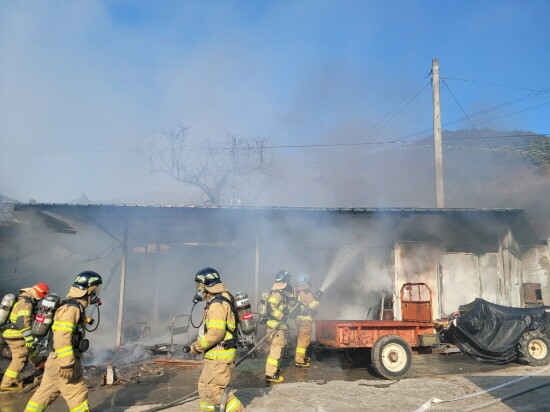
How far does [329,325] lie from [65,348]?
17.5 feet

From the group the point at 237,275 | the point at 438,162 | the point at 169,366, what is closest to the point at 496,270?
the point at 438,162

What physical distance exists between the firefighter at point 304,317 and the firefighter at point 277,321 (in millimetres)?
323

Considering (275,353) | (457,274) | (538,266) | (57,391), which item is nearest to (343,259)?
(457,274)

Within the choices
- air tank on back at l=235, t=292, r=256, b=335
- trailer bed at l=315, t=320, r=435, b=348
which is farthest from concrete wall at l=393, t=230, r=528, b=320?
air tank on back at l=235, t=292, r=256, b=335

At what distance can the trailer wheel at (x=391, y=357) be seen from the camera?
23.2ft

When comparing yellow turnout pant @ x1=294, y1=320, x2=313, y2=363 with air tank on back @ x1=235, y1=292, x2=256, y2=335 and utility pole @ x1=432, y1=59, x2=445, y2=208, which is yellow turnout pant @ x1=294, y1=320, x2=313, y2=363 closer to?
air tank on back @ x1=235, y1=292, x2=256, y2=335

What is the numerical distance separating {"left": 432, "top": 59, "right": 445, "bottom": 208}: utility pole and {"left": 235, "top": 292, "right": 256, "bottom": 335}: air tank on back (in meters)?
10.6

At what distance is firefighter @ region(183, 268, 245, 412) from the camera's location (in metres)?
4.34

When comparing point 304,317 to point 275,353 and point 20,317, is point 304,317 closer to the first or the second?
point 275,353

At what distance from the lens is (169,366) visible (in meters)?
8.35

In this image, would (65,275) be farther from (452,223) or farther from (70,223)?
(452,223)

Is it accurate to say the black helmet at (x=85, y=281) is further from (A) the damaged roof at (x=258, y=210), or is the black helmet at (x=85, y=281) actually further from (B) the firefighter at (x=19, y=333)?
(A) the damaged roof at (x=258, y=210)

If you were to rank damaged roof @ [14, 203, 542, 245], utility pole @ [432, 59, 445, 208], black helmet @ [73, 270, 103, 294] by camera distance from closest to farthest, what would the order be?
black helmet @ [73, 270, 103, 294]
damaged roof @ [14, 203, 542, 245]
utility pole @ [432, 59, 445, 208]

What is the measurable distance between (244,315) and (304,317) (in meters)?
3.66
